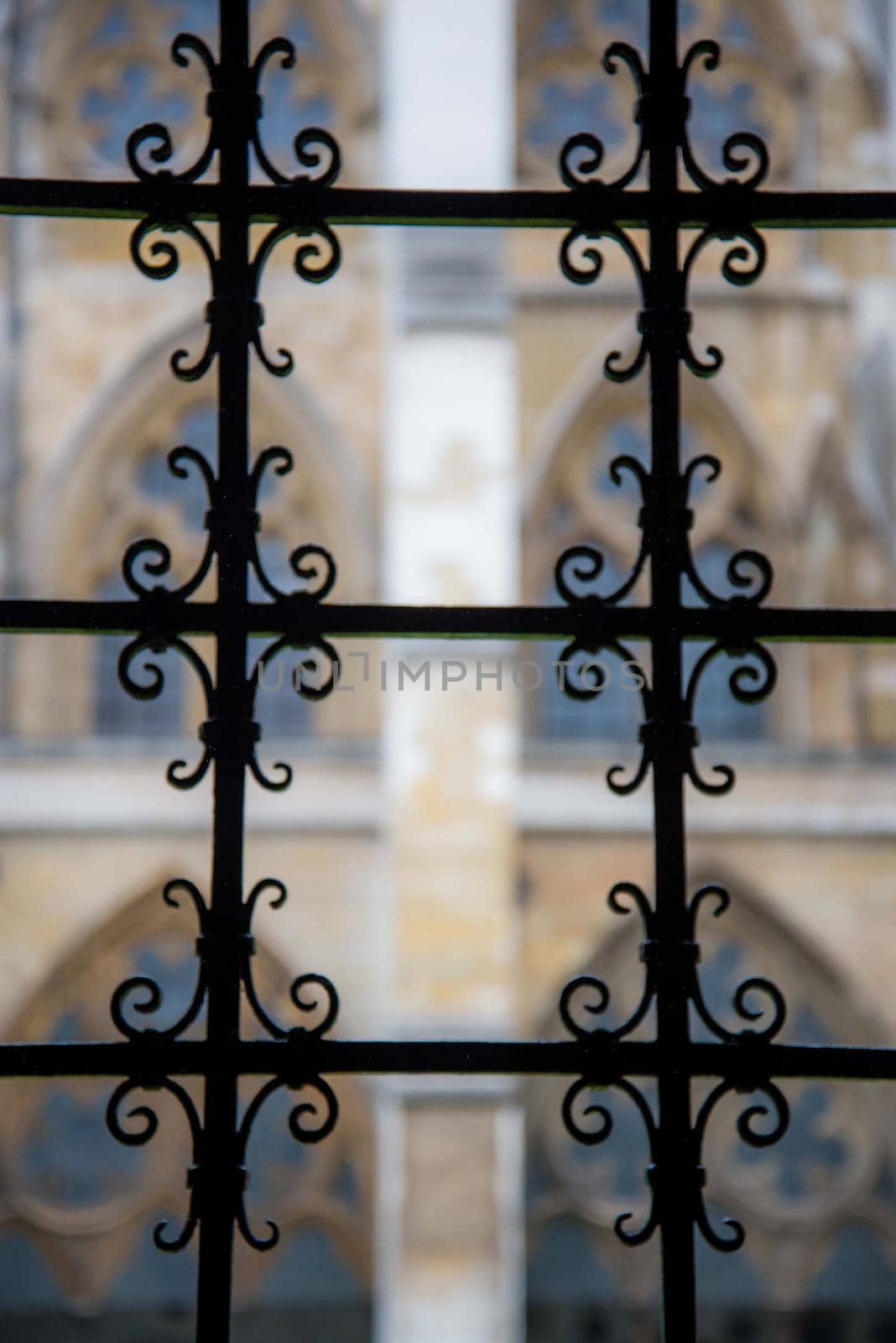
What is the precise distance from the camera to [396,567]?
6242mm

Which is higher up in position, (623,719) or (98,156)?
(98,156)

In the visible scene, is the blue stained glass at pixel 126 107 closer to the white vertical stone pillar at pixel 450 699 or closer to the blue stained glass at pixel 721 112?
the white vertical stone pillar at pixel 450 699

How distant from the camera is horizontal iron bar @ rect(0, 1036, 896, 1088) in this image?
1.68m

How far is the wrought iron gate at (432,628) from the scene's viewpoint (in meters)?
1.67

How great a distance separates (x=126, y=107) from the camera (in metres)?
7.25

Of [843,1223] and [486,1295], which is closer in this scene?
[486,1295]

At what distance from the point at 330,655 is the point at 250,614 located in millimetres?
107

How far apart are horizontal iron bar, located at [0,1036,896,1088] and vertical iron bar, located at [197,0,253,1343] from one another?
5 cm

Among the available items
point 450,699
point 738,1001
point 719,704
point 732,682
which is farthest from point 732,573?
point 719,704

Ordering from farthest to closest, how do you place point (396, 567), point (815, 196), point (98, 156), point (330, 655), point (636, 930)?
point (98, 156), point (636, 930), point (396, 567), point (815, 196), point (330, 655)

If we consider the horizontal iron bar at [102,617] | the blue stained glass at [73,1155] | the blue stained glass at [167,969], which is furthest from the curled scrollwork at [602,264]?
the blue stained glass at [73,1155]

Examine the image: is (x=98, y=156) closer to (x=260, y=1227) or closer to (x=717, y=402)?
(x=717, y=402)

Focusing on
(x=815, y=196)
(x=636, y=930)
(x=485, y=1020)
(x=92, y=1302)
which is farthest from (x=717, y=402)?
(x=815, y=196)

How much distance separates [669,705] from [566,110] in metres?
6.09
